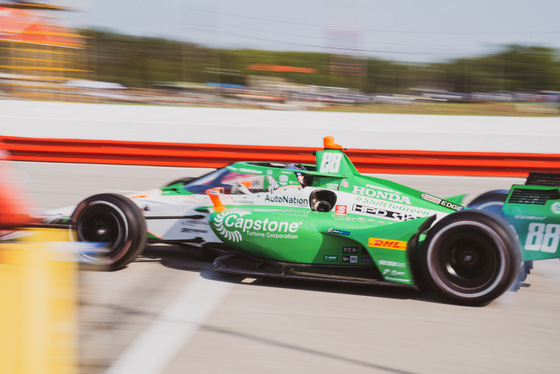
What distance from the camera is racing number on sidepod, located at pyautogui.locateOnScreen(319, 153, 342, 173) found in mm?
5623

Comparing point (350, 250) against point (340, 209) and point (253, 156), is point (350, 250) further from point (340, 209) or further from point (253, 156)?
point (253, 156)

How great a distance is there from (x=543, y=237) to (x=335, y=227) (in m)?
1.70

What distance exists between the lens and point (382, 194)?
18.0ft

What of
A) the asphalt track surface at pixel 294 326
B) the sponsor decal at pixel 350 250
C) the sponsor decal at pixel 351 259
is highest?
the sponsor decal at pixel 350 250

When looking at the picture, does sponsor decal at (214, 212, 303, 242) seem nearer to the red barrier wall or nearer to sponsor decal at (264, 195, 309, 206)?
sponsor decal at (264, 195, 309, 206)

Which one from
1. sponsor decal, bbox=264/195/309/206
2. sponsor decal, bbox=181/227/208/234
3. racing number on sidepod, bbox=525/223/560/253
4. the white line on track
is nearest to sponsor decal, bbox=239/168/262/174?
sponsor decal, bbox=264/195/309/206

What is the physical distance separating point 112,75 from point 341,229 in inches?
441

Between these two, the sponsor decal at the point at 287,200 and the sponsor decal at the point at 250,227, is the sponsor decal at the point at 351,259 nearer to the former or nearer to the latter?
the sponsor decal at the point at 250,227

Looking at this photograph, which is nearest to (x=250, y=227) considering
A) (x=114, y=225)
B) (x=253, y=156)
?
(x=114, y=225)

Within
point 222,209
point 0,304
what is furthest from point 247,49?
point 0,304

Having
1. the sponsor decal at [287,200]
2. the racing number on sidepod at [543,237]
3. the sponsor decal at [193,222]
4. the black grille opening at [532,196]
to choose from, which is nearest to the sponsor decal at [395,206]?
the sponsor decal at [287,200]

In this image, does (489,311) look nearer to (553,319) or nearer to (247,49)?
(553,319)

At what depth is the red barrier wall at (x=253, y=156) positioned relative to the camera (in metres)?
10.1

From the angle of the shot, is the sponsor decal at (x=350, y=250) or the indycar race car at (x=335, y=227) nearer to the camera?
the indycar race car at (x=335, y=227)
